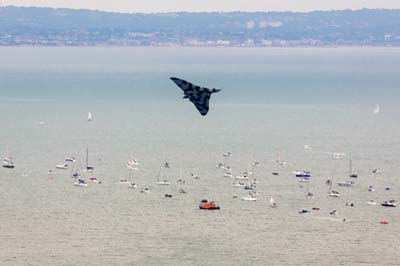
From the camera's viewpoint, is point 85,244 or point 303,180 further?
point 303,180

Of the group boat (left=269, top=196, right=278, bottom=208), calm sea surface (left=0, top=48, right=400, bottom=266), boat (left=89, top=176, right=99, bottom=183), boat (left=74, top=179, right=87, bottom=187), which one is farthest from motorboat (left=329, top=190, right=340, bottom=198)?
boat (left=74, top=179, right=87, bottom=187)

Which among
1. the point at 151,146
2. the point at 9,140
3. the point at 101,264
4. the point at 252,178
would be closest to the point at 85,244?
the point at 101,264

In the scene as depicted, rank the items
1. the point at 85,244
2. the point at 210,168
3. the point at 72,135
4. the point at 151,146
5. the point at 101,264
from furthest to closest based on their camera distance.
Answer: the point at 72,135 → the point at 151,146 → the point at 210,168 → the point at 85,244 → the point at 101,264

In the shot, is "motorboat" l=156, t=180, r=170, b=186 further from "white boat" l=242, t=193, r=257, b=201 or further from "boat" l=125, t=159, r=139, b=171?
"white boat" l=242, t=193, r=257, b=201

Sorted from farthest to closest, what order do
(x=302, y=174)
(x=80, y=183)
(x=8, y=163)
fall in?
1. (x=8, y=163)
2. (x=302, y=174)
3. (x=80, y=183)

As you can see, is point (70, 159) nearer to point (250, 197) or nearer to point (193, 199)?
point (193, 199)

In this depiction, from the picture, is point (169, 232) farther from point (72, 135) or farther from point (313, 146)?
point (72, 135)

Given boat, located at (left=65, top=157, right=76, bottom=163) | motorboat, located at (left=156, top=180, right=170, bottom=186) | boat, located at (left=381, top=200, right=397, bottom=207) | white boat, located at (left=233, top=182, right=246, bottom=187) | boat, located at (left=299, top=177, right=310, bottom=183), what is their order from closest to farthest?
1. boat, located at (left=381, top=200, right=397, bottom=207)
2. white boat, located at (left=233, top=182, right=246, bottom=187)
3. motorboat, located at (left=156, top=180, right=170, bottom=186)
4. boat, located at (left=299, top=177, right=310, bottom=183)
5. boat, located at (left=65, top=157, right=76, bottom=163)

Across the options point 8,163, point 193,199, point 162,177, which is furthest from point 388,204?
point 8,163

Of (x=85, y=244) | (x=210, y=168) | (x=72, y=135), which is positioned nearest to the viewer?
(x=85, y=244)

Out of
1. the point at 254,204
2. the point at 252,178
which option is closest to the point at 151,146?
the point at 252,178
